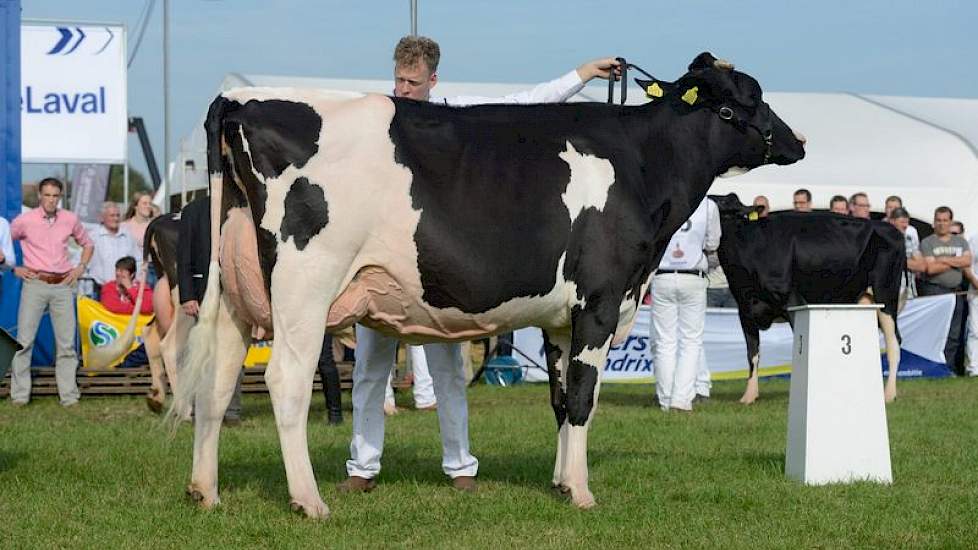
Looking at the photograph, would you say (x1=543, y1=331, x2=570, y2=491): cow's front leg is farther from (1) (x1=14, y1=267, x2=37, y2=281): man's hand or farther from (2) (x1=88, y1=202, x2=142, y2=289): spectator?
(2) (x1=88, y1=202, x2=142, y2=289): spectator

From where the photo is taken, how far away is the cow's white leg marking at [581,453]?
23.9 ft

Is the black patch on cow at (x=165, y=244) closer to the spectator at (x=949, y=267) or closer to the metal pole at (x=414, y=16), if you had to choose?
the metal pole at (x=414, y=16)

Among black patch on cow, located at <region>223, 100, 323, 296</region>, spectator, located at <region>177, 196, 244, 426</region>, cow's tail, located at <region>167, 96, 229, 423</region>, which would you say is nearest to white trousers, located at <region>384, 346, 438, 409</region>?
spectator, located at <region>177, 196, 244, 426</region>

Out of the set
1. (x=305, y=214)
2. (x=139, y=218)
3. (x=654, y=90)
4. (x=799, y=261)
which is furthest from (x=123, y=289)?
(x=305, y=214)

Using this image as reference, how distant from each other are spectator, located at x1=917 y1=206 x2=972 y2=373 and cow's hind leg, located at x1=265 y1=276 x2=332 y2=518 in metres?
13.6

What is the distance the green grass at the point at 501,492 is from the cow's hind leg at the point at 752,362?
82.3 inches

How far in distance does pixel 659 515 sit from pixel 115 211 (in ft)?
40.9

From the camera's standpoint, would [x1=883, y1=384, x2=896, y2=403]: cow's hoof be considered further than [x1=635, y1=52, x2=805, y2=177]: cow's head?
Yes

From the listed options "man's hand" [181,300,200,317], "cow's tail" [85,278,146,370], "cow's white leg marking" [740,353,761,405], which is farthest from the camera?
"cow's white leg marking" [740,353,761,405]

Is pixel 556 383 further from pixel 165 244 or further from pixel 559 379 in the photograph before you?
pixel 165 244

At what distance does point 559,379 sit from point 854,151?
22.7 meters

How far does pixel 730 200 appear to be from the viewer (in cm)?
1484

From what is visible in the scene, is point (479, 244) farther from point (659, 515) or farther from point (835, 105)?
point (835, 105)

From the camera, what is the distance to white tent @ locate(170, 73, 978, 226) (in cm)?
2603
